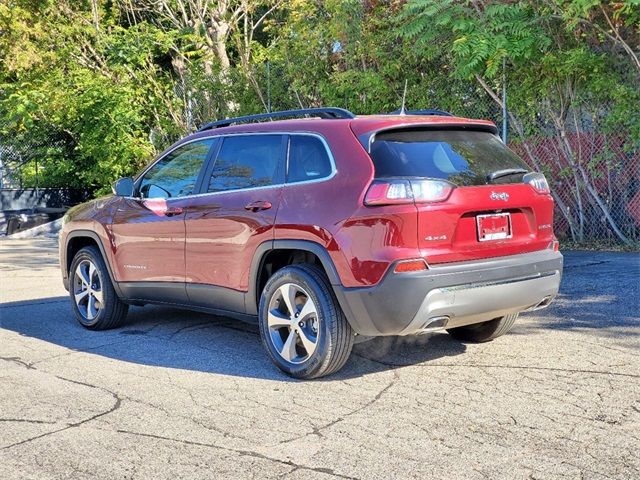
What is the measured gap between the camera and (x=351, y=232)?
493cm

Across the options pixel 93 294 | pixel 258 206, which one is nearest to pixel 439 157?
pixel 258 206

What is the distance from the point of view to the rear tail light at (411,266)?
15.6 ft

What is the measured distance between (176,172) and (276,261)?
146cm

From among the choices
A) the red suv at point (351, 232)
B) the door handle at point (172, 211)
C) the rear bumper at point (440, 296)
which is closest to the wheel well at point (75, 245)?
the red suv at point (351, 232)

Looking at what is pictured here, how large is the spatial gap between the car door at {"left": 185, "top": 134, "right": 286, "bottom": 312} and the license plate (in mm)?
1398

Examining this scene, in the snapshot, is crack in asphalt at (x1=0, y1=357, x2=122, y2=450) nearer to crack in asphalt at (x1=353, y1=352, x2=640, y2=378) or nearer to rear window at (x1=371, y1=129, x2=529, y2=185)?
crack in asphalt at (x1=353, y1=352, x2=640, y2=378)

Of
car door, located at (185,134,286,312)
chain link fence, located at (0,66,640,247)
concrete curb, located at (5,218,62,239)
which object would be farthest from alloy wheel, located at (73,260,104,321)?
concrete curb, located at (5,218,62,239)

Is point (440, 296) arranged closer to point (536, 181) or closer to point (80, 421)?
point (536, 181)

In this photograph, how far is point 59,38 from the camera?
62.5ft

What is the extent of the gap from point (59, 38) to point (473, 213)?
1651 cm

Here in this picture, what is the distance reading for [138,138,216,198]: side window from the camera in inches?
250

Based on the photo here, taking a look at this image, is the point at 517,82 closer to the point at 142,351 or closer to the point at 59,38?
the point at 142,351

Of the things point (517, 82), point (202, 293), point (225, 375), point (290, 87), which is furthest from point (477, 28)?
point (225, 375)

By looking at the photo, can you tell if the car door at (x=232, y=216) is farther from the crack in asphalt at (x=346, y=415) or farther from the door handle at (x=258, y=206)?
the crack in asphalt at (x=346, y=415)
